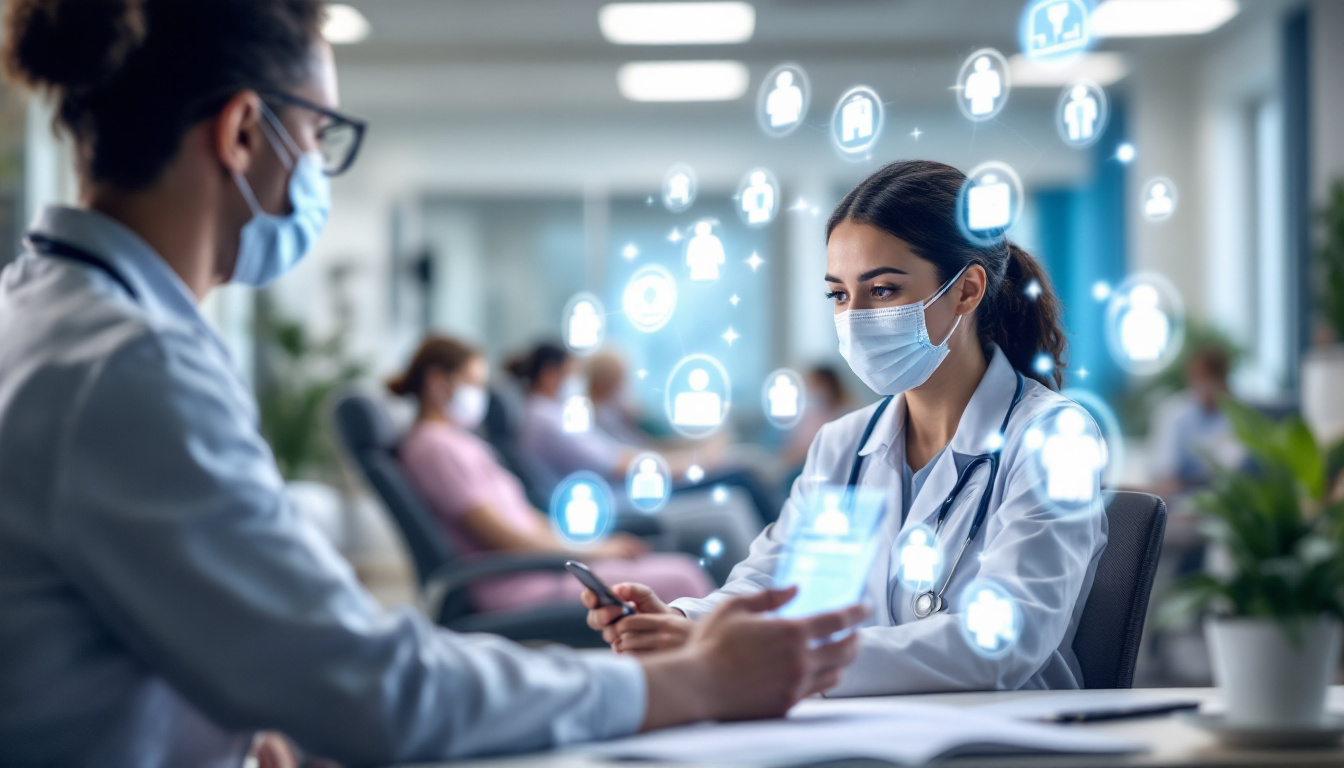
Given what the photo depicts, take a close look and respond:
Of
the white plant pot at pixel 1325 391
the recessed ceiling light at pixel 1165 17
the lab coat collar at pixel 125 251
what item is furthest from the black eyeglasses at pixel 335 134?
the recessed ceiling light at pixel 1165 17

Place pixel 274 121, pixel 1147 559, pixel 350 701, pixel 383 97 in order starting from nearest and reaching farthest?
pixel 350 701, pixel 274 121, pixel 1147 559, pixel 383 97

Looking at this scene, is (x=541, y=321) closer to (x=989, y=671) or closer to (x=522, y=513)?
(x=522, y=513)

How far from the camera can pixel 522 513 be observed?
345 cm

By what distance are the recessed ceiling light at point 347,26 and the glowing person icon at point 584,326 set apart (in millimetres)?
5224

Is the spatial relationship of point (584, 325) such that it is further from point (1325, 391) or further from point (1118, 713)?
point (1325, 391)

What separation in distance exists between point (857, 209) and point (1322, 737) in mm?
726

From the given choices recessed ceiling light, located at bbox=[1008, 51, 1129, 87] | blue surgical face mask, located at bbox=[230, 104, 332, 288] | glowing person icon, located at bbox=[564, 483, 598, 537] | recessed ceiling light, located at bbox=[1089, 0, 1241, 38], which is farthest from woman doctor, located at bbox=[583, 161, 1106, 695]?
recessed ceiling light, located at bbox=[1008, 51, 1129, 87]

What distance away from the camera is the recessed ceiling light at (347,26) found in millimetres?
6117

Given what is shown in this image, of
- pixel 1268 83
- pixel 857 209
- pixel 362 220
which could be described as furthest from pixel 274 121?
pixel 362 220

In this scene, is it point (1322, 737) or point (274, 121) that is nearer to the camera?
point (1322, 737)

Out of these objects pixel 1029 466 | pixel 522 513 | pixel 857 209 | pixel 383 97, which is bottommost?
pixel 522 513

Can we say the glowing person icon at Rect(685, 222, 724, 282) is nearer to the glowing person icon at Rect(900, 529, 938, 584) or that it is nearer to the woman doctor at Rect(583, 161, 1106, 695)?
the woman doctor at Rect(583, 161, 1106, 695)

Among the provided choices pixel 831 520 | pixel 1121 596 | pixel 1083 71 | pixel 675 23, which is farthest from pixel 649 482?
pixel 1083 71

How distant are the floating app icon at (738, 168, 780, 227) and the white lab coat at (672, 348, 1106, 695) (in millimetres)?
284
